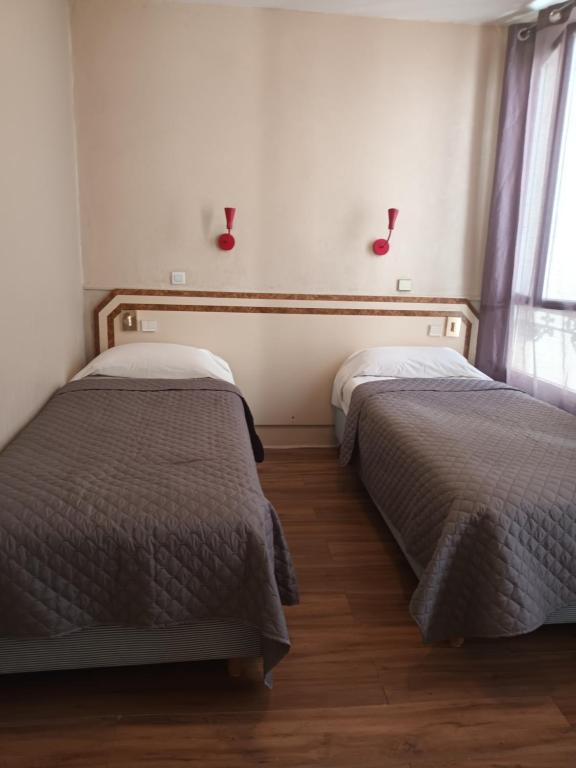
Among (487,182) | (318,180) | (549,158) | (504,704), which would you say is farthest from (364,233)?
(504,704)

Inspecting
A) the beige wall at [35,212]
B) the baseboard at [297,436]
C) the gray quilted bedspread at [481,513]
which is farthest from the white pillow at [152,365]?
the gray quilted bedspread at [481,513]

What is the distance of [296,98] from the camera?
294cm

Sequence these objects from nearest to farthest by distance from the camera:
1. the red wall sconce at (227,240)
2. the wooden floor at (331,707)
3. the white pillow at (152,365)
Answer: the wooden floor at (331,707) < the white pillow at (152,365) < the red wall sconce at (227,240)

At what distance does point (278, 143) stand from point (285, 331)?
1046mm

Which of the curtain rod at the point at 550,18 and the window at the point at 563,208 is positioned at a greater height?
the curtain rod at the point at 550,18

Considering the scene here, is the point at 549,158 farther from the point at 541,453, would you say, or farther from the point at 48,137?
the point at 48,137

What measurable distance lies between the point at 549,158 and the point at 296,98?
1368mm

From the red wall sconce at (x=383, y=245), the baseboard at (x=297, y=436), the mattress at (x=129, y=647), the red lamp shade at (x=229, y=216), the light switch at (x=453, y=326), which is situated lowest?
the baseboard at (x=297, y=436)

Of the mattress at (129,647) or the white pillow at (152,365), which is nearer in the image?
the mattress at (129,647)

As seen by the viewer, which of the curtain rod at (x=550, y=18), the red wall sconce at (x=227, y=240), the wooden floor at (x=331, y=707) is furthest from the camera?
the red wall sconce at (x=227, y=240)

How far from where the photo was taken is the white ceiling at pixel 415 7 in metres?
2.73

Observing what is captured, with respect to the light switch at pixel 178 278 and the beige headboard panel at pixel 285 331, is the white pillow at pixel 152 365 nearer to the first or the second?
the beige headboard panel at pixel 285 331

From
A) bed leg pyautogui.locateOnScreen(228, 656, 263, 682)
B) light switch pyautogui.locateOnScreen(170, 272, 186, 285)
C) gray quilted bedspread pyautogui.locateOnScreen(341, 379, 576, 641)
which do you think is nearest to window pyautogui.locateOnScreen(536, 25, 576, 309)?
gray quilted bedspread pyautogui.locateOnScreen(341, 379, 576, 641)

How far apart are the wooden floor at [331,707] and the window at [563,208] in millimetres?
1664
